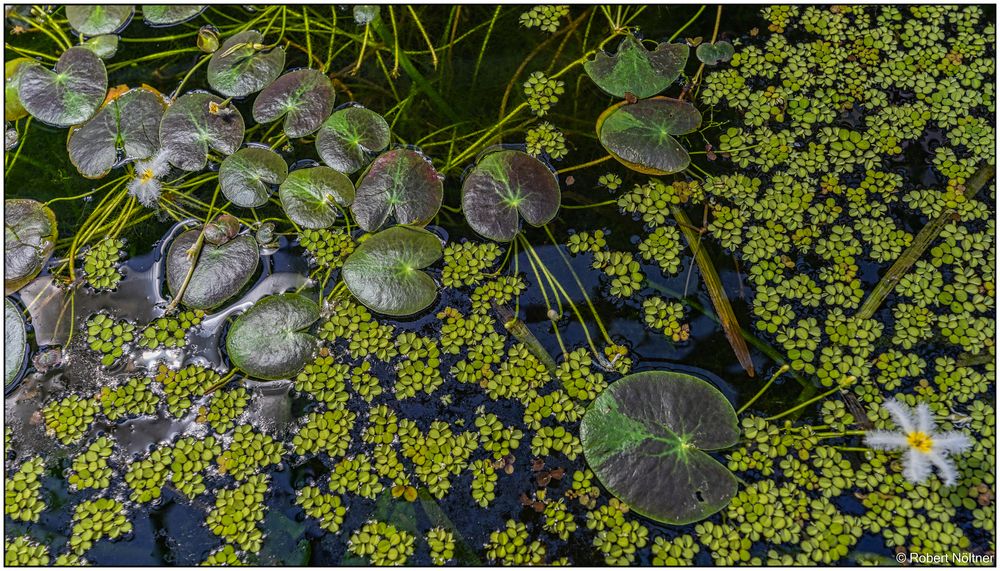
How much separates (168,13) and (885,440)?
4.14m

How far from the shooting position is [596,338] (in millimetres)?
2541

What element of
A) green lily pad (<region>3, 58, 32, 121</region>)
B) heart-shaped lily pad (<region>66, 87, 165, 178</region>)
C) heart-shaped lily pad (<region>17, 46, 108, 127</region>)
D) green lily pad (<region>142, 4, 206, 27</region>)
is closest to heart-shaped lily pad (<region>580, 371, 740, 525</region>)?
heart-shaped lily pad (<region>66, 87, 165, 178</region>)

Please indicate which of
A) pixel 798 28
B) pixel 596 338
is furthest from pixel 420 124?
pixel 798 28

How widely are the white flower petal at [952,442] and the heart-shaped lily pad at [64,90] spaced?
414 cm

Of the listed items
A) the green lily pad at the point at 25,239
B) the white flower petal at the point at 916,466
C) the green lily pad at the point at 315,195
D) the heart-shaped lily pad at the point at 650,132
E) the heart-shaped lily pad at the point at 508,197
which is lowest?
the green lily pad at the point at 25,239

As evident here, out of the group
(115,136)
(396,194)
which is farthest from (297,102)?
(115,136)

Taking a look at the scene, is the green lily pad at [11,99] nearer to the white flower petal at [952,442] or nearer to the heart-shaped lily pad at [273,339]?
the heart-shaped lily pad at [273,339]

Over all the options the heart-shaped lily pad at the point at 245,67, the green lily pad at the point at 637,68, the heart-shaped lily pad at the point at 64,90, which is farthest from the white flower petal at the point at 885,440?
the heart-shaped lily pad at the point at 64,90

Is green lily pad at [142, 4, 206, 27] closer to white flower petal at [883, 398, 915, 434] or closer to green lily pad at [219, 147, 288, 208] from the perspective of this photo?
green lily pad at [219, 147, 288, 208]

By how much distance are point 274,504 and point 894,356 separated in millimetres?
2571

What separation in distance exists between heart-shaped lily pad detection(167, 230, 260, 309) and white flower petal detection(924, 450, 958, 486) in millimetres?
2887

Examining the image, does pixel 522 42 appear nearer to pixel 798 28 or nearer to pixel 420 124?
pixel 420 124

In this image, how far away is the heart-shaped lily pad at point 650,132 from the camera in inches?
110

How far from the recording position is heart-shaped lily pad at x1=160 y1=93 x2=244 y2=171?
9.53ft
